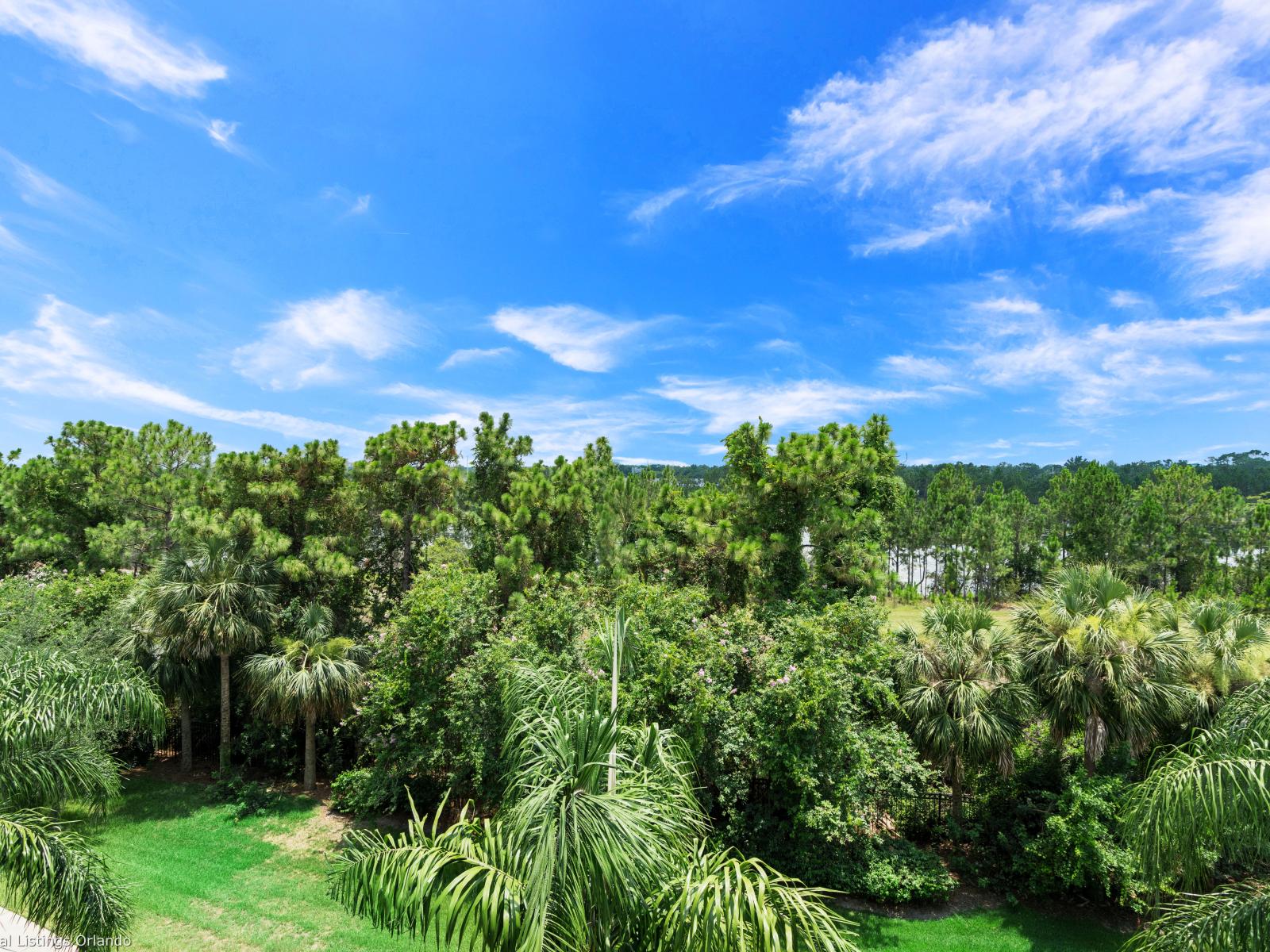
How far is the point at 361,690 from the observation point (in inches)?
586

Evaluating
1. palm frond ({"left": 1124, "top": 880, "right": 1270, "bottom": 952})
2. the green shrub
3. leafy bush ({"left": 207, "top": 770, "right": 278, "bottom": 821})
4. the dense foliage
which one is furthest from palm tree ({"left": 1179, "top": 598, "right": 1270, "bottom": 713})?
leafy bush ({"left": 207, "top": 770, "right": 278, "bottom": 821})

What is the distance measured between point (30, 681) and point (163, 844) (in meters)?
7.14

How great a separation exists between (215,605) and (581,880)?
1425 centimetres

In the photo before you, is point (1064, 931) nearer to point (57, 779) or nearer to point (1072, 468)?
point (57, 779)

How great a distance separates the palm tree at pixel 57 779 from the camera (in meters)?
6.21

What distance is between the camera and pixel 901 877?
11281 millimetres

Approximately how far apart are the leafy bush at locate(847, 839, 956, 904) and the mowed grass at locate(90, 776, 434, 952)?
754cm

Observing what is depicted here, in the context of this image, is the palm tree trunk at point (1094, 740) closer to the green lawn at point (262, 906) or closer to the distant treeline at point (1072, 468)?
the green lawn at point (262, 906)

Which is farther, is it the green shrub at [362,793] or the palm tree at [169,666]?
the palm tree at [169,666]

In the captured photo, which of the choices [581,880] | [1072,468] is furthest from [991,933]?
[1072,468]

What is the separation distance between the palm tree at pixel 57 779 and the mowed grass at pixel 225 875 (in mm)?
2193

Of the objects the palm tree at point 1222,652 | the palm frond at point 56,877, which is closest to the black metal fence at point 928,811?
the palm tree at point 1222,652

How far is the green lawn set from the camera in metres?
9.55

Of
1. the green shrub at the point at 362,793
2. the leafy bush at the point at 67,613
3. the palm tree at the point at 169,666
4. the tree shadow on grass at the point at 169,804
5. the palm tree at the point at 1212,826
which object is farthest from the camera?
the palm tree at the point at 169,666
